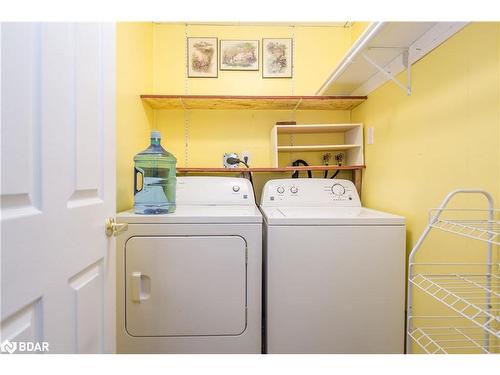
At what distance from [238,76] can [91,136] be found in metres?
1.73

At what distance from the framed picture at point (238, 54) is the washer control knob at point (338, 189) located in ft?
4.34

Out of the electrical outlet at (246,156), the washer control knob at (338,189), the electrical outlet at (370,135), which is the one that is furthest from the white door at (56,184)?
the electrical outlet at (370,135)

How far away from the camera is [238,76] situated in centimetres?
222

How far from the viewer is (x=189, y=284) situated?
1.27 meters

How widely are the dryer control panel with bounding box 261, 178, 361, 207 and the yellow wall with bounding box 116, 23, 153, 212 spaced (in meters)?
1.01

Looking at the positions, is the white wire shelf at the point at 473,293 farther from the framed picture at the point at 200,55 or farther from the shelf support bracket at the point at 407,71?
the framed picture at the point at 200,55

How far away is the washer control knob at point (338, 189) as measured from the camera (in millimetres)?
1886

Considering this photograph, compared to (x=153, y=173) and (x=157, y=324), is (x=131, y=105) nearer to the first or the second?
(x=153, y=173)

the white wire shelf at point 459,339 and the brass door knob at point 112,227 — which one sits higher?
the brass door knob at point 112,227

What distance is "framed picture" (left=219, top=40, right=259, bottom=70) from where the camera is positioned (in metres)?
2.21

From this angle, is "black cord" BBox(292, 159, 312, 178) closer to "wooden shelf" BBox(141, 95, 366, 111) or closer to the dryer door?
"wooden shelf" BBox(141, 95, 366, 111)

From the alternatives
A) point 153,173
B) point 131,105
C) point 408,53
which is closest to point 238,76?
point 131,105
